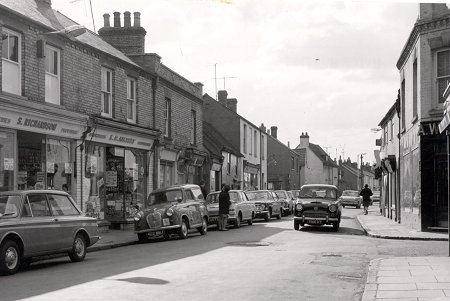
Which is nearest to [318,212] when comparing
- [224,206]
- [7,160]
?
[224,206]

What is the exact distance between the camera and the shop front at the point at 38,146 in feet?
52.4

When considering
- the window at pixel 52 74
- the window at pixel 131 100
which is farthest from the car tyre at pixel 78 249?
the window at pixel 131 100

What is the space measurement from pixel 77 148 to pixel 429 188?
1222 centimetres

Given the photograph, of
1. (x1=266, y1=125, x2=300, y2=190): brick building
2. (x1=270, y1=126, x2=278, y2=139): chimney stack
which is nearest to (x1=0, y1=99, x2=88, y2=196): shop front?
(x1=266, y1=125, x2=300, y2=190): brick building

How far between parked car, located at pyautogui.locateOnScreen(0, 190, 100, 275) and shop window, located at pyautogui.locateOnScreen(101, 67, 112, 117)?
9.53 meters

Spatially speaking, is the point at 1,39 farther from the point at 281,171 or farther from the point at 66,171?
the point at 281,171

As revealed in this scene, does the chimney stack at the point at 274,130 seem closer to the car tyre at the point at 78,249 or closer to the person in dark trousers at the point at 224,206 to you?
the person in dark trousers at the point at 224,206

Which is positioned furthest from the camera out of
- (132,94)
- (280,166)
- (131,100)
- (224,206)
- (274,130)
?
(274,130)

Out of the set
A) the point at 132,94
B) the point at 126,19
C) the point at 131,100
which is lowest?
the point at 131,100

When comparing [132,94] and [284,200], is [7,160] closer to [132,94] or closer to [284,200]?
[132,94]

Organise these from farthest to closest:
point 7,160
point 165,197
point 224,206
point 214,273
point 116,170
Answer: point 116,170 → point 224,206 → point 165,197 → point 7,160 → point 214,273

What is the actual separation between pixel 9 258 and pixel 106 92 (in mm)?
12403

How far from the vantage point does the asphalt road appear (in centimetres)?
832

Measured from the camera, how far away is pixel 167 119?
2861 centimetres
